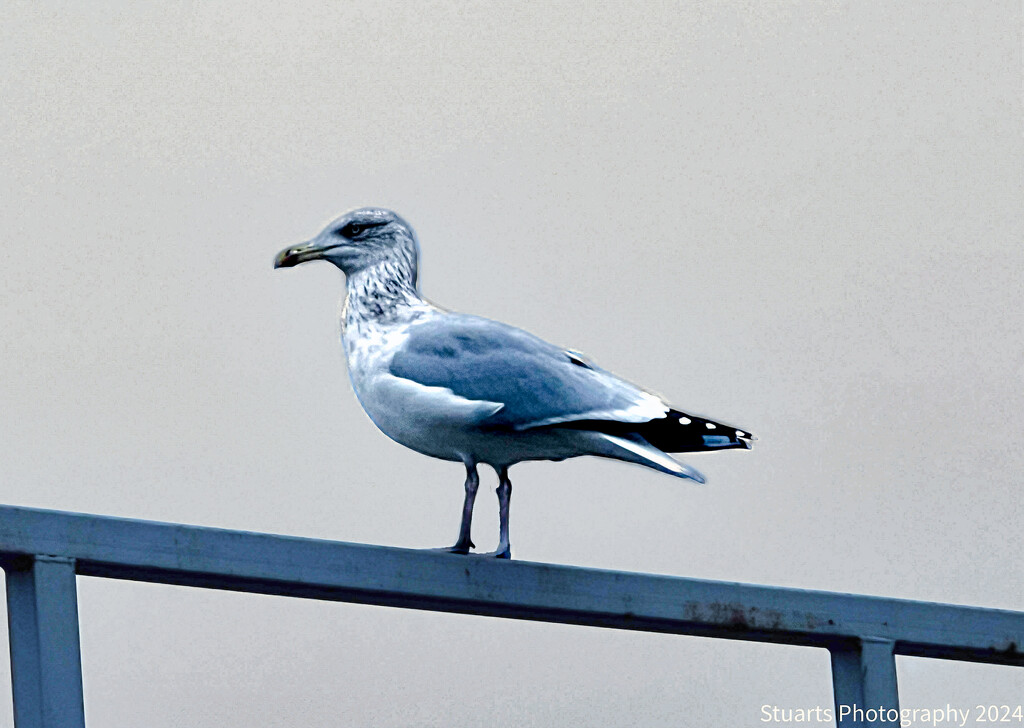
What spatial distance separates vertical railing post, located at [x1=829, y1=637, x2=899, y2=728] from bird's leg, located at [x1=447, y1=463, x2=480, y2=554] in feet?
3.40

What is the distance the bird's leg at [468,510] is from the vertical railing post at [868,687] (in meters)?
1.03

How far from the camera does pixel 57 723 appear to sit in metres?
3.57

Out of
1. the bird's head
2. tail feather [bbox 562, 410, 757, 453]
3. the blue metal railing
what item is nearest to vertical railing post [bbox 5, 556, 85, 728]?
the blue metal railing

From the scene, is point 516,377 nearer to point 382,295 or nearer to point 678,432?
point 678,432

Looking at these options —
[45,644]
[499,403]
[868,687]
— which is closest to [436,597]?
[499,403]

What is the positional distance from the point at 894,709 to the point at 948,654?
289 mm

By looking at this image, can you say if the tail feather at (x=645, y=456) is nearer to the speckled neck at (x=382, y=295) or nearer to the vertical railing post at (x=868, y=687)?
the vertical railing post at (x=868, y=687)

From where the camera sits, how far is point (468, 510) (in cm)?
492

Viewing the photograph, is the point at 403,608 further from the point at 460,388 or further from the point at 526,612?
the point at 460,388

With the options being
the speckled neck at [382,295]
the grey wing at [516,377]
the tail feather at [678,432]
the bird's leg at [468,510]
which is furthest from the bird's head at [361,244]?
the tail feather at [678,432]

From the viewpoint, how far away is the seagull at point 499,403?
4.74 m

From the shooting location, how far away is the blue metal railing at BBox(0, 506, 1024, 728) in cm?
369

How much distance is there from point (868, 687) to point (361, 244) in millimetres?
1904

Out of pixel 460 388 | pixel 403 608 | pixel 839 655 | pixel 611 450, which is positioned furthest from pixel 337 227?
pixel 839 655
